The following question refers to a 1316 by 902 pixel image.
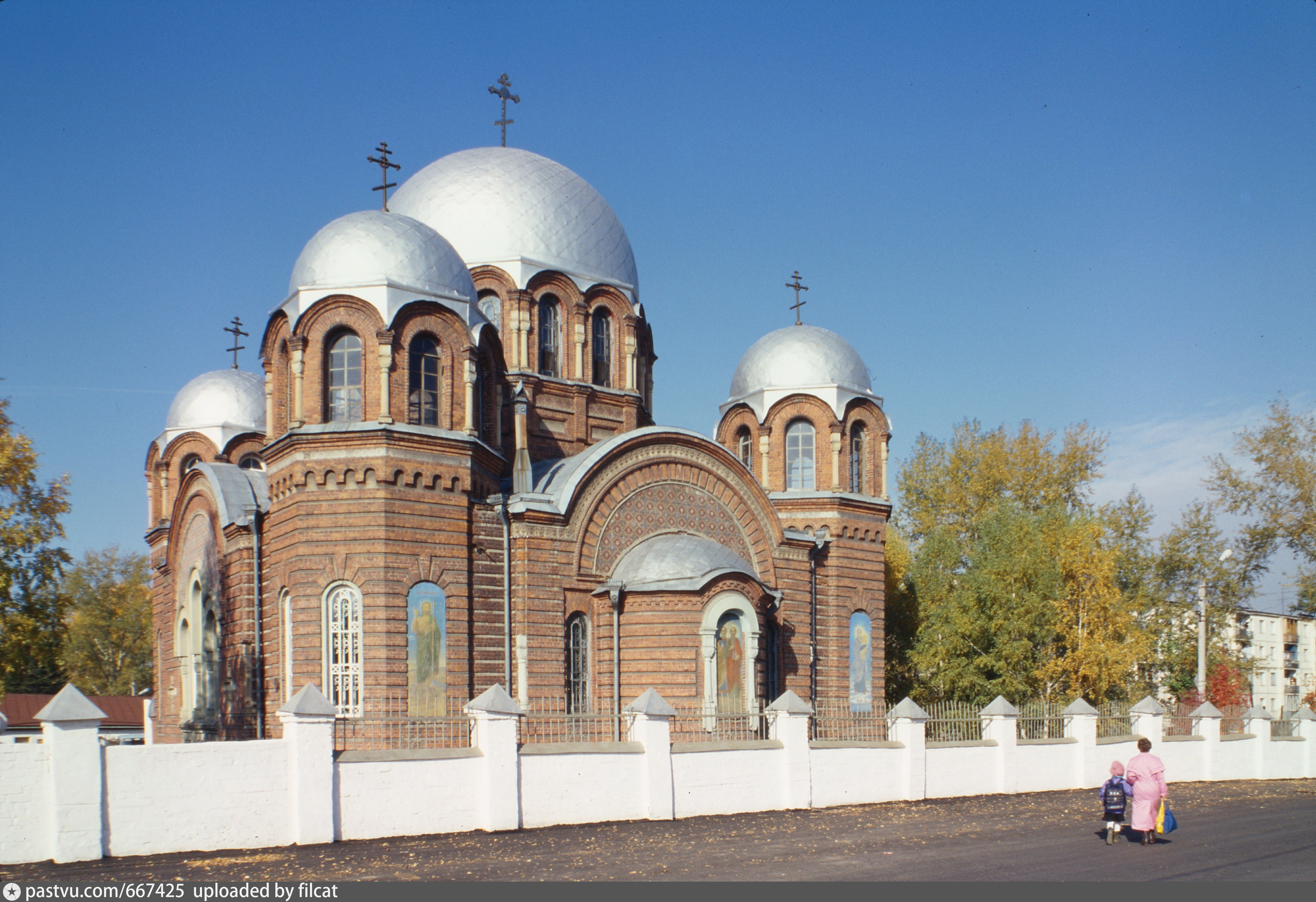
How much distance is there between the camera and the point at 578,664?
2061 centimetres

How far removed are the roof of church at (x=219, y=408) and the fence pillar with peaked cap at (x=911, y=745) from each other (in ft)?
53.6

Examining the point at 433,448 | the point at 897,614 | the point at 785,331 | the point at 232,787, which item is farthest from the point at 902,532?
the point at 232,787

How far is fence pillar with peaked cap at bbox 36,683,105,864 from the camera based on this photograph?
11508mm

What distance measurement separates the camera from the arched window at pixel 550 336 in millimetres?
23797

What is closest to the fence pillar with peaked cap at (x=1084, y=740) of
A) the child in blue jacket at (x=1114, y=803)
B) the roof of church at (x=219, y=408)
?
the child in blue jacket at (x=1114, y=803)

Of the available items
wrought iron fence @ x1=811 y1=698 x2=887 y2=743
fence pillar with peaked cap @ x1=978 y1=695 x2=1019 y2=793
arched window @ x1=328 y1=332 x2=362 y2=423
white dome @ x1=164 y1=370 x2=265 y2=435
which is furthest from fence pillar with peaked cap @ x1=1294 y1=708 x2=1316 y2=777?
white dome @ x1=164 y1=370 x2=265 y2=435

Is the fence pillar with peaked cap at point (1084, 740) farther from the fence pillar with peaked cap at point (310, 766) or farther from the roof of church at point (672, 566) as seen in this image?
the fence pillar with peaked cap at point (310, 766)

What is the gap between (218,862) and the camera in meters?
11.6

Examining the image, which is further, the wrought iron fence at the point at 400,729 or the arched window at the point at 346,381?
the arched window at the point at 346,381

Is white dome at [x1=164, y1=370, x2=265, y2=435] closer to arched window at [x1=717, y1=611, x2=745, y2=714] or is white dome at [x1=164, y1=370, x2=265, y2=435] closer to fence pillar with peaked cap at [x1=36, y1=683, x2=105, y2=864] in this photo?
arched window at [x1=717, y1=611, x2=745, y2=714]

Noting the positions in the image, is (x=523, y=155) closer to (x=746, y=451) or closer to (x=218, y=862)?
(x=746, y=451)

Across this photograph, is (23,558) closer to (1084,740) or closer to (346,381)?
(346,381)

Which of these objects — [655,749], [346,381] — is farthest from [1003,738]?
[346,381]

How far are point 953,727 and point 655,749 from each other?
600 centimetres
